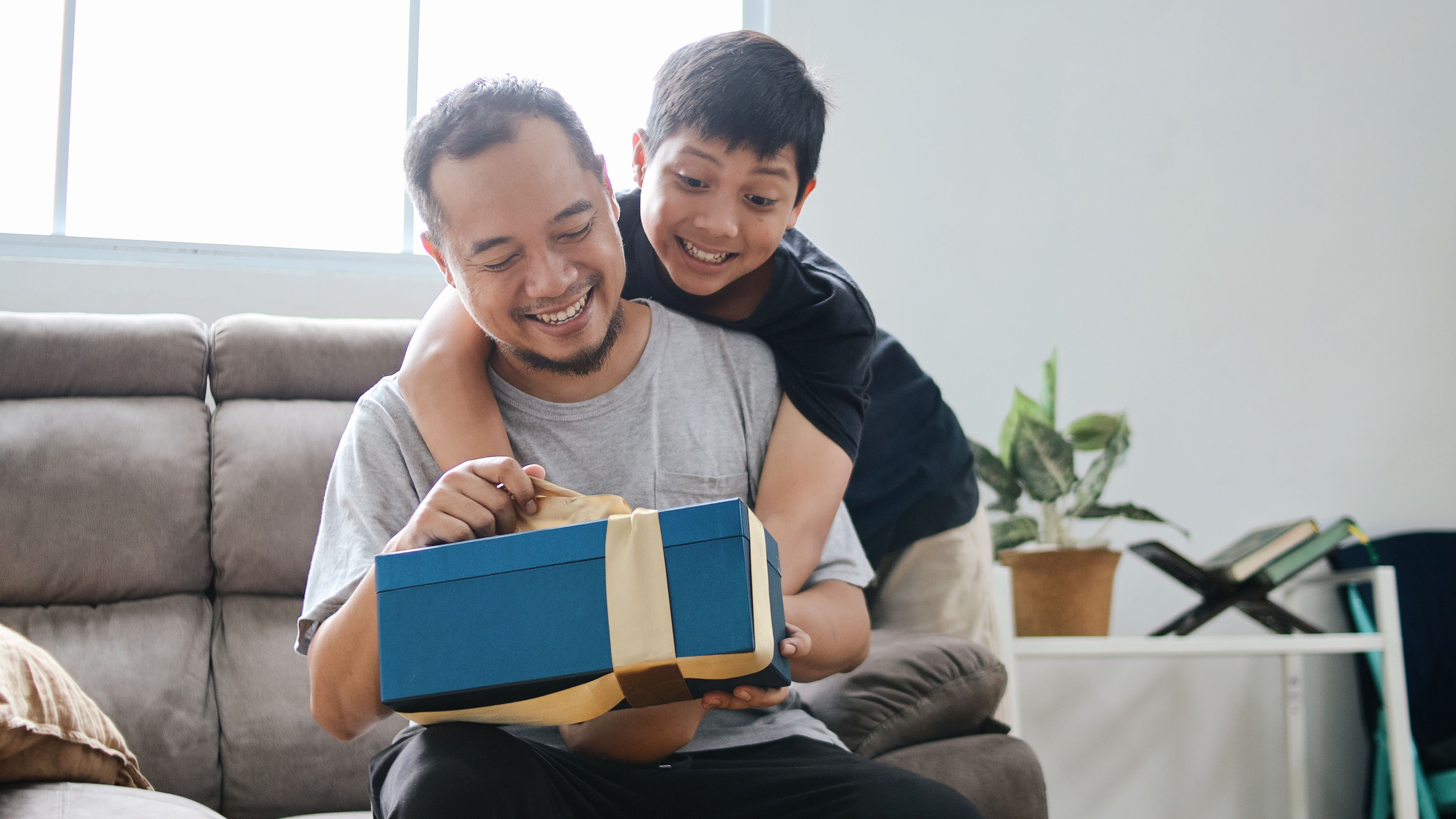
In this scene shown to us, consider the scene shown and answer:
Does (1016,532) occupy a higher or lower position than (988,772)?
higher

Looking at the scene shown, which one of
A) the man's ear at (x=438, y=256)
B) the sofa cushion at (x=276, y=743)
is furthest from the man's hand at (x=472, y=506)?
the sofa cushion at (x=276, y=743)

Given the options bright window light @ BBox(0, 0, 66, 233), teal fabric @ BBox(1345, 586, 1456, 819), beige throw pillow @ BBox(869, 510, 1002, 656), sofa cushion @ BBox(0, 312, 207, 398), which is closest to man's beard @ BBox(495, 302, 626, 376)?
beige throw pillow @ BBox(869, 510, 1002, 656)

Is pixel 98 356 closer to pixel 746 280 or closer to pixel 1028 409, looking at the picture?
pixel 746 280

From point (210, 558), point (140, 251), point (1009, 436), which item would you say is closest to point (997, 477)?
point (1009, 436)

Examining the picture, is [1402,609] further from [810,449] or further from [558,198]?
[558,198]

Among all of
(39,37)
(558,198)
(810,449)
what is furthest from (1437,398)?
(39,37)

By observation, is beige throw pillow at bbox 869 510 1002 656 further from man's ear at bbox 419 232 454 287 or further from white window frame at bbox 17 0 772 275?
white window frame at bbox 17 0 772 275

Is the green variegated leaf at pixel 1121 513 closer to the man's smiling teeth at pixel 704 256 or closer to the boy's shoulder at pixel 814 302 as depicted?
the boy's shoulder at pixel 814 302

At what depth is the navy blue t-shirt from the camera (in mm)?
1053

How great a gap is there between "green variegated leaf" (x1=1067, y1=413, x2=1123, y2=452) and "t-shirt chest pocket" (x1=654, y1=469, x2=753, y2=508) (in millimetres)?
1107

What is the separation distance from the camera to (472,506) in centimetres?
73

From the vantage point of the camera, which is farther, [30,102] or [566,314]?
[30,102]

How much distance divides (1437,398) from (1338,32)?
2.99ft

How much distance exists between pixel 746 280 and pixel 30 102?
177 centimetres
